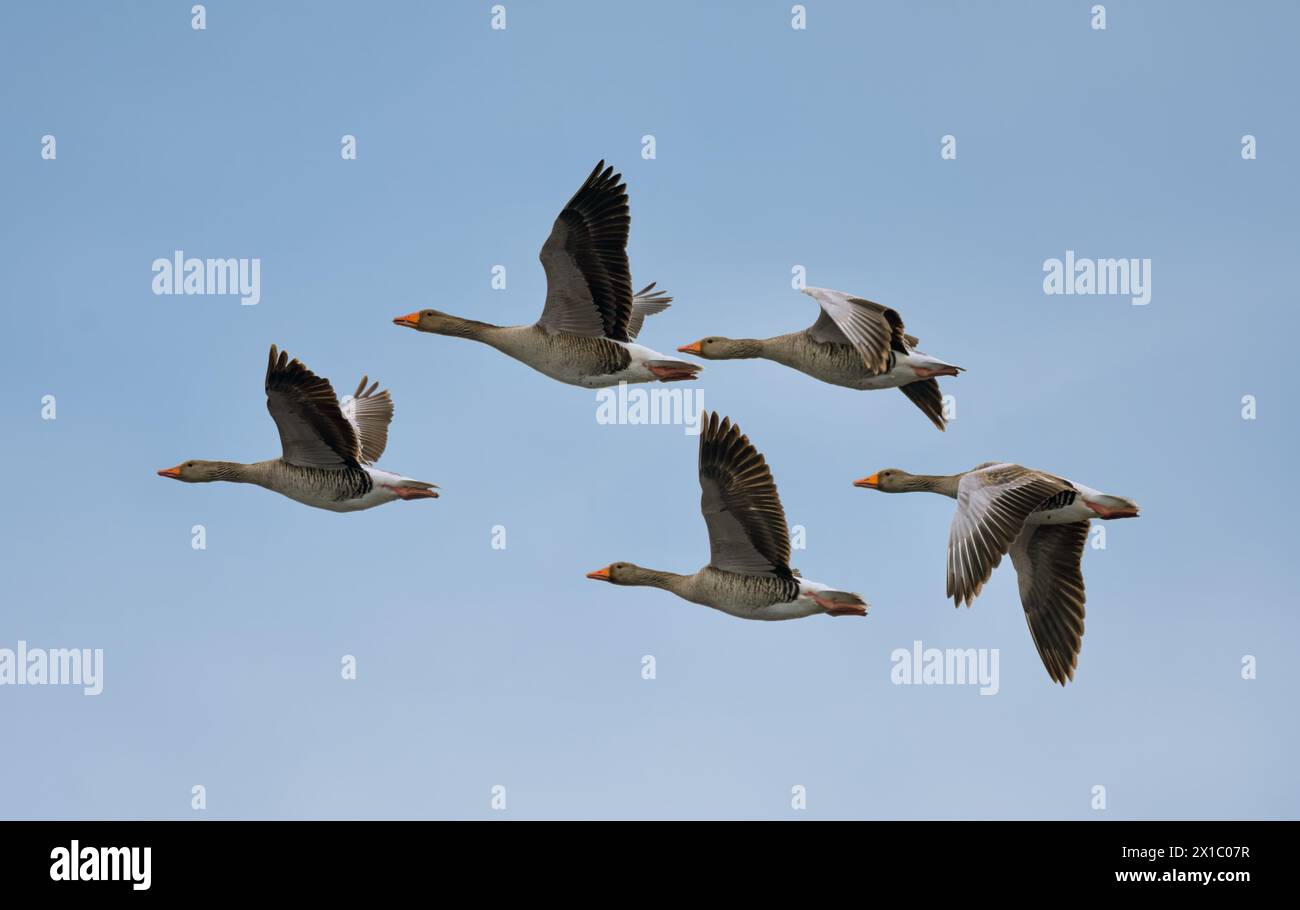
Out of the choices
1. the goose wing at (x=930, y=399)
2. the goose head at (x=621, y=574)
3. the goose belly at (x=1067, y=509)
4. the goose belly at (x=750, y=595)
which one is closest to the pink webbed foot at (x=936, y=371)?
the goose wing at (x=930, y=399)

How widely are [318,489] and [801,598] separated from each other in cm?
347

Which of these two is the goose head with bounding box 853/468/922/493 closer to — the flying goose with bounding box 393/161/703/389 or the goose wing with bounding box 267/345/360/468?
the flying goose with bounding box 393/161/703/389

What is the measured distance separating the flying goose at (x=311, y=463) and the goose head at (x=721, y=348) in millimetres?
2476

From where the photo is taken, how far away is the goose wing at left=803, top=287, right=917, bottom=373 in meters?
11.8

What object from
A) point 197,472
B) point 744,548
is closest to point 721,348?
point 744,548

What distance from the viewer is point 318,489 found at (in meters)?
12.2

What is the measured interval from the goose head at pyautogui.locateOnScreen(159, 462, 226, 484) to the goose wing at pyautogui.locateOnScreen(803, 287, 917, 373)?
14.6 feet

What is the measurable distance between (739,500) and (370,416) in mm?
4194

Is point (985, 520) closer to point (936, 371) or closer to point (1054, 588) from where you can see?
point (1054, 588)

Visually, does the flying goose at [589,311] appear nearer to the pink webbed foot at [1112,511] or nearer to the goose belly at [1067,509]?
the goose belly at [1067,509]

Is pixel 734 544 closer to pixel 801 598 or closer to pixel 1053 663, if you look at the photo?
pixel 801 598

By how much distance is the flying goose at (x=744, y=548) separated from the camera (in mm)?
10812

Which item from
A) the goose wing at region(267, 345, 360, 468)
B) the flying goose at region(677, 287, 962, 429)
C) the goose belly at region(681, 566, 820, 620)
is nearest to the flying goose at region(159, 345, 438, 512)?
the goose wing at region(267, 345, 360, 468)
